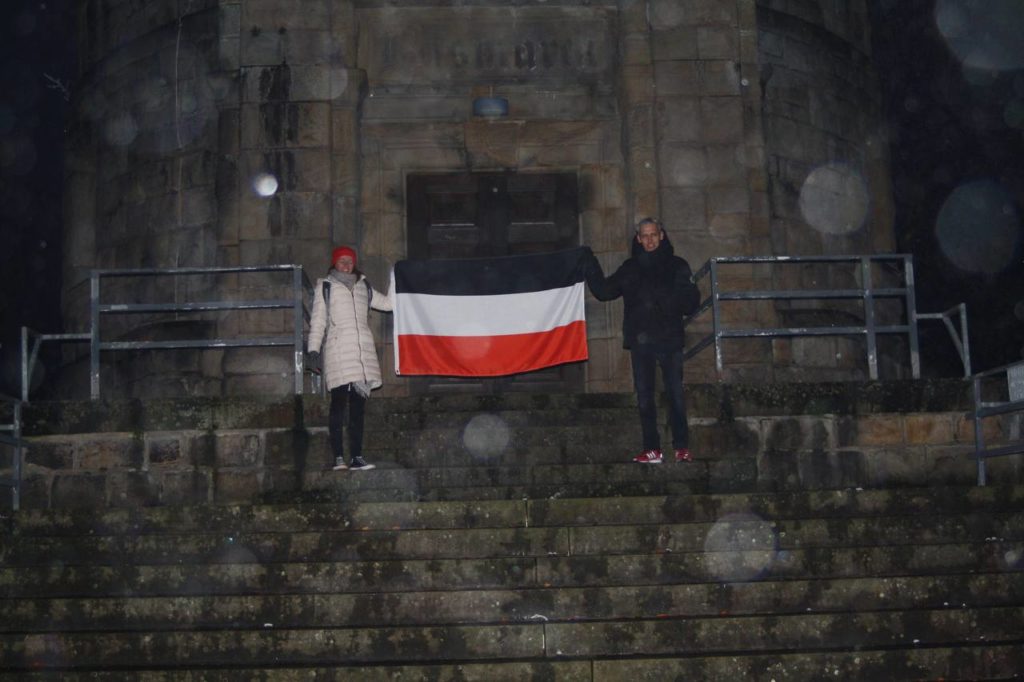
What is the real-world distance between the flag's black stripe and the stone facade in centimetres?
198

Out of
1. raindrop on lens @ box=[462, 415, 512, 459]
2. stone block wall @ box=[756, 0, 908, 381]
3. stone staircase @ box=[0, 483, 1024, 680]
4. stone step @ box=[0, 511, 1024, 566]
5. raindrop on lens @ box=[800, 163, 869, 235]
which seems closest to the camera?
stone staircase @ box=[0, 483, 1024, 680]

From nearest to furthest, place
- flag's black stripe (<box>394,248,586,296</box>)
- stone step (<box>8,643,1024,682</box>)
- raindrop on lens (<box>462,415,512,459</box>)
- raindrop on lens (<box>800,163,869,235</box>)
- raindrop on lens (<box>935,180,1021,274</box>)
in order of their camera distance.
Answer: stone step (<box>8,643,1024,682</box>) → raindrop on lens (<box>462,415,512,459</box>) → flag's black stripe (<box>394,248,586,296</box>) → raindrop on lens (<box>800,163,869,235</box>) → raindrop on lens (<box>935,180,1021,274</box>)

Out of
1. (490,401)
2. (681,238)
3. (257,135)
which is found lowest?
(490,401)

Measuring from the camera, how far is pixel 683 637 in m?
8.12

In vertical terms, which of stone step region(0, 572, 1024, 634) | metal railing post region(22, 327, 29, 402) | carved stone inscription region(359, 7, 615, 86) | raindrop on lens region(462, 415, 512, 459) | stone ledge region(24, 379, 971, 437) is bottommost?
stone step region(0, 572, 1024, 634)

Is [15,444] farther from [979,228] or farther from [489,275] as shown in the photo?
[979,228]

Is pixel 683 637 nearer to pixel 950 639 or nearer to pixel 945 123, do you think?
pixel 950 639

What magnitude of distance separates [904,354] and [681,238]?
4.20 m

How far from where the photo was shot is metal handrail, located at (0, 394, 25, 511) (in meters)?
11.0

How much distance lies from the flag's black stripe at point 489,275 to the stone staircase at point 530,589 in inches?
176

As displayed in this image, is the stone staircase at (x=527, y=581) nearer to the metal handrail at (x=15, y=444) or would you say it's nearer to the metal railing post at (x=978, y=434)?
the metal handrail at (x=15, y=444)

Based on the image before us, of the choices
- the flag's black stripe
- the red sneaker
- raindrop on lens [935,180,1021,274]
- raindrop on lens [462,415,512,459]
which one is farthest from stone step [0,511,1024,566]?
raindrop on lens [935,180,1021,274]

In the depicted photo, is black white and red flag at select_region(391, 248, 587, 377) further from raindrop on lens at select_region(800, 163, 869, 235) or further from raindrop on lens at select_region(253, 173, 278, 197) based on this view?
raindrop on lens at select_region(800, 163, 869, 235)

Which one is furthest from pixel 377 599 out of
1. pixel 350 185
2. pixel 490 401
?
pixel 350 185
